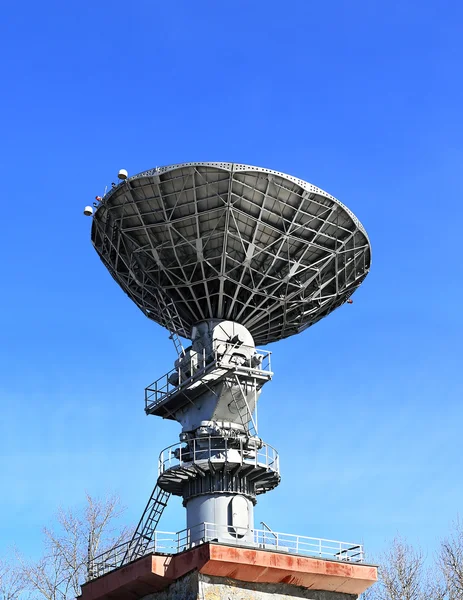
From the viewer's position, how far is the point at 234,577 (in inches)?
1318

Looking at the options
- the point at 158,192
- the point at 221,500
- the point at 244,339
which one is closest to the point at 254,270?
the point at 244,339

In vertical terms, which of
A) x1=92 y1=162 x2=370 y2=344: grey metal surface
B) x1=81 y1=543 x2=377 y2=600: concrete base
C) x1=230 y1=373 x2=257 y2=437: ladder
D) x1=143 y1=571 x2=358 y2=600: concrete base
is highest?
x1=92 y1=162 x2=370 y2=344: grey metal surface

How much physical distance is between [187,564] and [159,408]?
9558 mm

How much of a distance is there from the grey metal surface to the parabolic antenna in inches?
2.2

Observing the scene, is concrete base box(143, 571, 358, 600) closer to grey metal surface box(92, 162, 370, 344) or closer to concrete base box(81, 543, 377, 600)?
concrete base box(81, 543, 377, 600)

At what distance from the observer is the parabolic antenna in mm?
38000

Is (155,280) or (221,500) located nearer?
(221,500)

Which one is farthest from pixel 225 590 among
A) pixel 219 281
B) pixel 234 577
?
pixel 219 281

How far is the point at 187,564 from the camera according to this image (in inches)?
1313

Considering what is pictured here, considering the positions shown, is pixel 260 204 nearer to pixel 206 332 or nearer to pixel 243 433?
pixel 206 332

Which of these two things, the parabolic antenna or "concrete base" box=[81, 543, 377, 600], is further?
the parabolic antenna

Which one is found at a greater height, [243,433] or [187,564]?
[243,433]

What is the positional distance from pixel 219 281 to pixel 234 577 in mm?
13546

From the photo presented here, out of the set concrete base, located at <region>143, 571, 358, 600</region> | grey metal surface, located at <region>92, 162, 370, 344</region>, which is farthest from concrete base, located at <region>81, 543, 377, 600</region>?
grey metal surface, located at <region>92, 162, 370, 344</region>
